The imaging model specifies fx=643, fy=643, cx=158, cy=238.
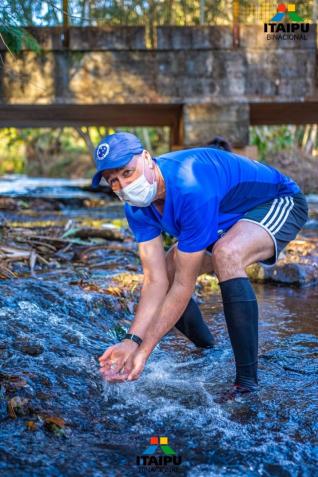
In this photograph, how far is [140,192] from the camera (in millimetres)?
3152

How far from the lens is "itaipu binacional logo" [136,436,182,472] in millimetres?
2637

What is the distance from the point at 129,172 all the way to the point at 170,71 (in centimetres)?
777

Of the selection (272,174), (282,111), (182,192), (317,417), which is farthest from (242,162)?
(282,111)

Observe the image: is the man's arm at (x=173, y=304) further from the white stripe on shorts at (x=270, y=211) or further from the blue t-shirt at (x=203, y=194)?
the white stripe on shorts at (x=270, y=211)

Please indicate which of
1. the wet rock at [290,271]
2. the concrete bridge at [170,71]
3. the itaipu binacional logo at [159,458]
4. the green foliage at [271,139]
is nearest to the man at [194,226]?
the itaipu binacional logo at [159,458]

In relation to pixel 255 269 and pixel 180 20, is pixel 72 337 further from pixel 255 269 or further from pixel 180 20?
pixel 180 20

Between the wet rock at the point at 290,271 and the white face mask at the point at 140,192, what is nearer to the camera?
the white face mask at the point at 140,192

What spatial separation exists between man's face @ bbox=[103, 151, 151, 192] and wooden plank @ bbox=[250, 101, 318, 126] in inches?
326

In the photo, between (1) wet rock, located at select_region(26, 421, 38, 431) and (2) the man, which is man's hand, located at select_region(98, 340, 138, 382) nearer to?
(2) the man

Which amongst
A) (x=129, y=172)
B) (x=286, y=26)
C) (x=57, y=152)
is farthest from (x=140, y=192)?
(x=57, y=152)

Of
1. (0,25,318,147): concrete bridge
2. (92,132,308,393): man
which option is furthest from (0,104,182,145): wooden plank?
(92,132,308,393): man

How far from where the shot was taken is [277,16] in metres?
10.8

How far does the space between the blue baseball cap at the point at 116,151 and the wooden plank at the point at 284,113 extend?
27.2 ft

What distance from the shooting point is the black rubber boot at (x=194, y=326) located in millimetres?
4082
